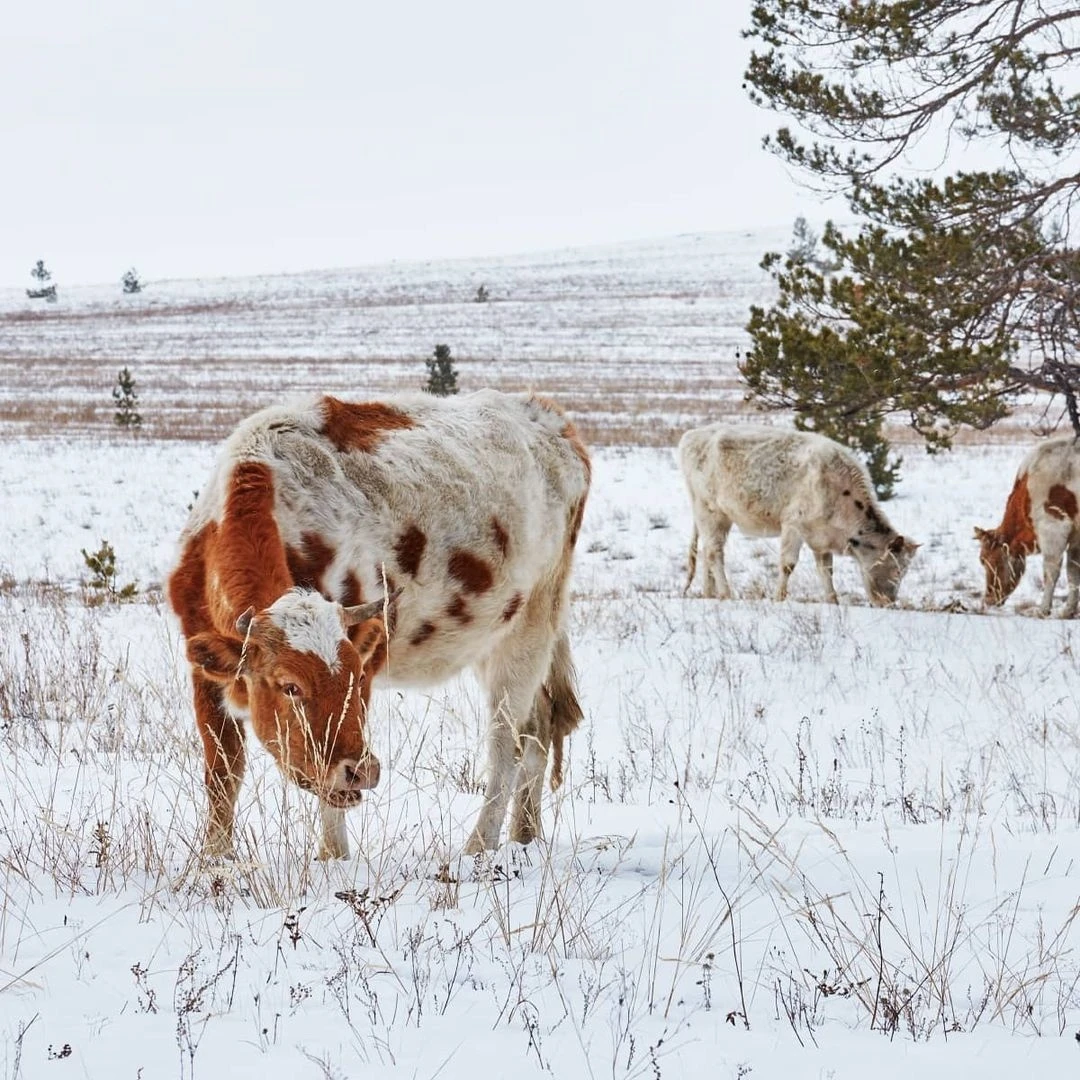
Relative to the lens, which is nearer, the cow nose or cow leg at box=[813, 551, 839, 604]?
the cow nose

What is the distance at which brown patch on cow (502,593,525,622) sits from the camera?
5.87 metres

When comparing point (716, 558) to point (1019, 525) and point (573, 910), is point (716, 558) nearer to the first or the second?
point (1019, 525)

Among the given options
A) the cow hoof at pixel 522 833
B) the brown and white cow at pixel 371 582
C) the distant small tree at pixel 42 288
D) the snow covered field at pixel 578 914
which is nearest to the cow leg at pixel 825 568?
the snow covered field at pixel 578 914

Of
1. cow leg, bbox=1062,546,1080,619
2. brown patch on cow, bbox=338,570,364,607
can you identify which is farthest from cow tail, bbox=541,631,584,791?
cow leg, bbox=1062,546,1080,619

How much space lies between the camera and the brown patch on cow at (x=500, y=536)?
18.6 feet

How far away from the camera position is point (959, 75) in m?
9.48

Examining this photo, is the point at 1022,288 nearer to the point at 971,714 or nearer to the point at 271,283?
the point at 971,714

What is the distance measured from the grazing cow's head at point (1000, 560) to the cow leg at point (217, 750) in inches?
434

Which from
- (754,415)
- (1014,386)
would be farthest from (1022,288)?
(754,415)

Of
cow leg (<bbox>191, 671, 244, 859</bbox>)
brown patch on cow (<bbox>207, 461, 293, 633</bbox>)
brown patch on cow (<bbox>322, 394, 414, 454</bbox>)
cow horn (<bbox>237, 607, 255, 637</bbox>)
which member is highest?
brown patch on cow (<bbox>322, 394, 414, 454</bbox>)

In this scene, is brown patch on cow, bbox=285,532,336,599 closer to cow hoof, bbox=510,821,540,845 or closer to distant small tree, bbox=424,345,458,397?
cow hoof, bbox=510,821,540,845

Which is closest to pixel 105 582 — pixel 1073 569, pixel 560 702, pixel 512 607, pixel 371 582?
pixel 560 702

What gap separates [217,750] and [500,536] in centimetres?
190

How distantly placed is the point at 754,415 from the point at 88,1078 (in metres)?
30.4
